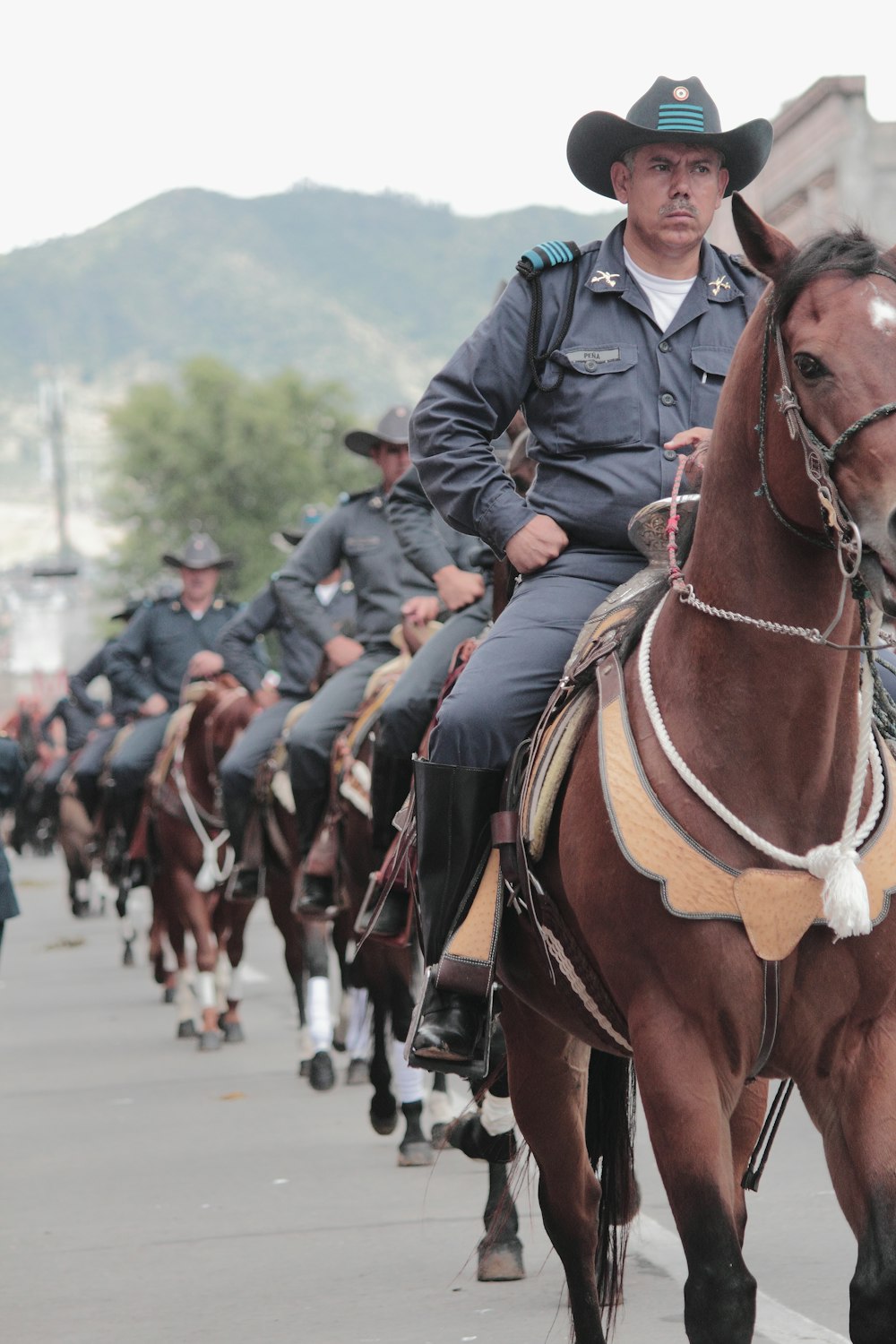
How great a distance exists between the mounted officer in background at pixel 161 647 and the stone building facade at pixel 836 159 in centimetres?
1882

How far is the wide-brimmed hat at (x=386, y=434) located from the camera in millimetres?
10531

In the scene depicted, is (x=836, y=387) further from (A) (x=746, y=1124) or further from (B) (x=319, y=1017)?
(B) (x=319, y=1017)

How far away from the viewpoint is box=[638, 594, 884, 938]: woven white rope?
13.2 feet

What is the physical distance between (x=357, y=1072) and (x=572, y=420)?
6886 millimetres

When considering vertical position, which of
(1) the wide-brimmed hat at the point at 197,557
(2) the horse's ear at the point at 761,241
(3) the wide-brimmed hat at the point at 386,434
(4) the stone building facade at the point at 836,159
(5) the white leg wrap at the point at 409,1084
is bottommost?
(5) the white leg wrap at the point at 409,1084

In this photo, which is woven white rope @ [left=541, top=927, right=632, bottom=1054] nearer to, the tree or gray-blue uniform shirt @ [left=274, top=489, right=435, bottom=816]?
gray-blue uniform shirt @ [left=274, top=489, right=435, bottom=816]

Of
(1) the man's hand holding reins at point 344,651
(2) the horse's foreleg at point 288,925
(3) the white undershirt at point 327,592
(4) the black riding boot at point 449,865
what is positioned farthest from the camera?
(3) the white undershirt at point 327,592

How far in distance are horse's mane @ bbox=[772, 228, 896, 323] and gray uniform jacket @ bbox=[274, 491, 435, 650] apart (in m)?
6.11

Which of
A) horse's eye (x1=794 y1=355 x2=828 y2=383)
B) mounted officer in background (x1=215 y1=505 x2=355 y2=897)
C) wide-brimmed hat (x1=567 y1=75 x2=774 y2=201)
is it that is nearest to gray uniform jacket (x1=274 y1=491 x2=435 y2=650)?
mounted officer in background (x1=215 y1=505 x2=355 y2=897)

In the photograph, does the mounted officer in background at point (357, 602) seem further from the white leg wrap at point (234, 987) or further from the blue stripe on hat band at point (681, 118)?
the blue stripe on hat band at point (681, 118)

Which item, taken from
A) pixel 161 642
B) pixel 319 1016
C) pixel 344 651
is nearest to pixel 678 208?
pixel 344 651

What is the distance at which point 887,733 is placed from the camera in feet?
14.9

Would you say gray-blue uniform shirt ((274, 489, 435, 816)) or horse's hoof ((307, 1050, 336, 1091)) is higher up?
gray-blue uniform shirt ((274, 489, 435, 816))

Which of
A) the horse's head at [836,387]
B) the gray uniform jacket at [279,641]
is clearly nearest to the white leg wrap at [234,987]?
the gray uniform jacket at [279,641]
